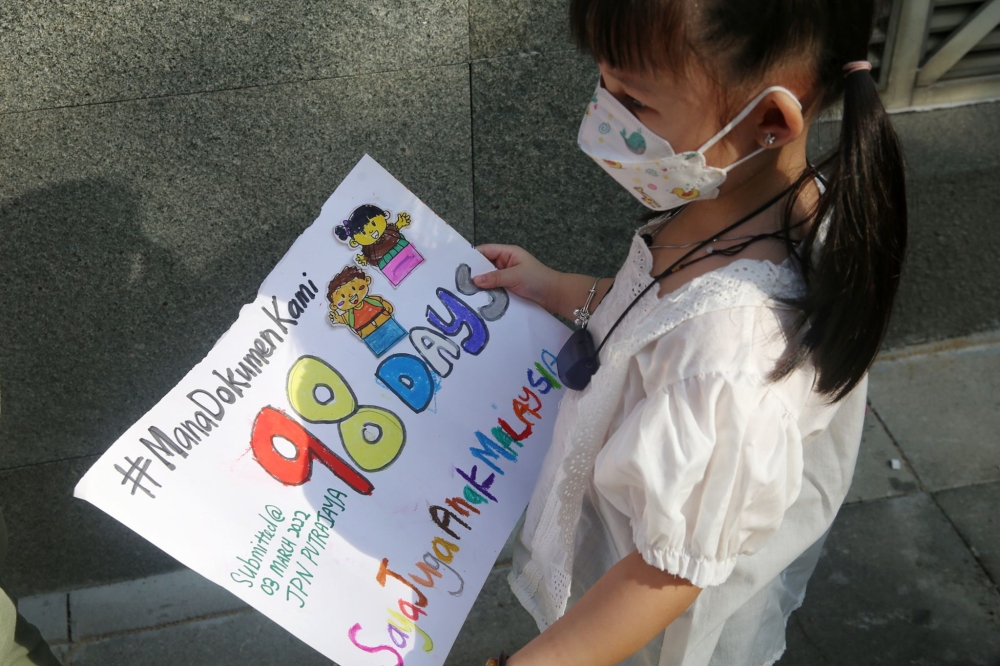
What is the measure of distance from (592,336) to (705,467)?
41 cm

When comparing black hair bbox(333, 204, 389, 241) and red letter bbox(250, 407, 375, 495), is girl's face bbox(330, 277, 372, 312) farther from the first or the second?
red letter bbox(250, 407, 375, 495)

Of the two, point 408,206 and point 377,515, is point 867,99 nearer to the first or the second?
point 408,206

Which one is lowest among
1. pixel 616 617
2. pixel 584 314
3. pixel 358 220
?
pixel 616 617

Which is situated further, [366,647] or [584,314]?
[584,314]

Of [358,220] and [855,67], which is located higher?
[358,220]

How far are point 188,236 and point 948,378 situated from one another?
8.67ft

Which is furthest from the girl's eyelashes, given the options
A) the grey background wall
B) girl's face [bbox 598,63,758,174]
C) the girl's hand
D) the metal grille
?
the metal grille

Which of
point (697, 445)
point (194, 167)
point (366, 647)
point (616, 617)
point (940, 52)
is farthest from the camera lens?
A: point (940, 52)

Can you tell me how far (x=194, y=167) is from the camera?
223 centimetres

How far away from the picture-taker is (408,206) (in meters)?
1.61

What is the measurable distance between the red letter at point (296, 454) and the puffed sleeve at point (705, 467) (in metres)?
0.52

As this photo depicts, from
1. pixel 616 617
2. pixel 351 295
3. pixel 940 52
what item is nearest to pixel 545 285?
pixel 351 295

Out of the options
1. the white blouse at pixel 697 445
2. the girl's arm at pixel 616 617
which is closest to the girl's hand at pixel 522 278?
the white blouse at pixel 697 445

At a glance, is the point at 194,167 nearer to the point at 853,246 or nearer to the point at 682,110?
the point at 682,110
